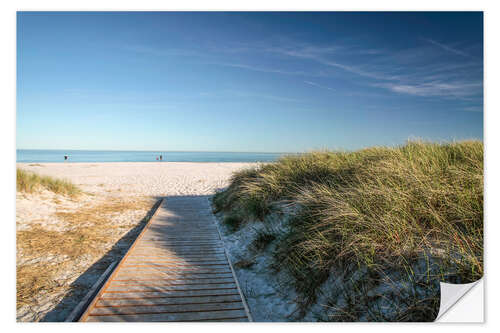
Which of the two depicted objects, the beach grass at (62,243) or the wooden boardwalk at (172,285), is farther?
the beach grass at (62,243)

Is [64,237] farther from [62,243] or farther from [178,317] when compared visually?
[178,317]

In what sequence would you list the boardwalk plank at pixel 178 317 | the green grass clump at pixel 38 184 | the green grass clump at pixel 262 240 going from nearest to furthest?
the boardwalk plank at pixel 178 317 → the green grass clump at pixel 262 240 → the green grass clump at pixel 38 184

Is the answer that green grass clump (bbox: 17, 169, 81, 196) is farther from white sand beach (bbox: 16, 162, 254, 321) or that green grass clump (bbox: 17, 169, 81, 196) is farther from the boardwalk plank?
the boardwalk plank

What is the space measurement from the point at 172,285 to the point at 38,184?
20.9ft

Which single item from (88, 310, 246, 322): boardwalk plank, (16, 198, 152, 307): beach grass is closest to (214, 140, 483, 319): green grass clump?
(88, 310, 246, 322): boardwalk plank

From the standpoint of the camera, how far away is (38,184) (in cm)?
674

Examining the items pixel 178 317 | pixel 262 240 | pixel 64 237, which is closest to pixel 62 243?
pixel 64 237

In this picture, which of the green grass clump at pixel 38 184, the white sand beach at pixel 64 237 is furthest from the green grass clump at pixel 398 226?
the green grass clump at pixel 38 184

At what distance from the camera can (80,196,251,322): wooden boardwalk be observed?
2.22m

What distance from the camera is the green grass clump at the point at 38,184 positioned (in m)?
6.29

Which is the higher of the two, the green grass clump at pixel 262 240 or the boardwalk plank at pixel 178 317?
the green grass clump at pixel 262 240

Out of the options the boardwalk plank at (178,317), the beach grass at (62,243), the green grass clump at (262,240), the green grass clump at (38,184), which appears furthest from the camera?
the green grass clump at (38,184)

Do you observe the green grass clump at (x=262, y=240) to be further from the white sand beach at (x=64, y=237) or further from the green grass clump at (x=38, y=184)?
the green grass clump at (x=38, y=184)

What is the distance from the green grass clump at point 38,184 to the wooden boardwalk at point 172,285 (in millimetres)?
4346
